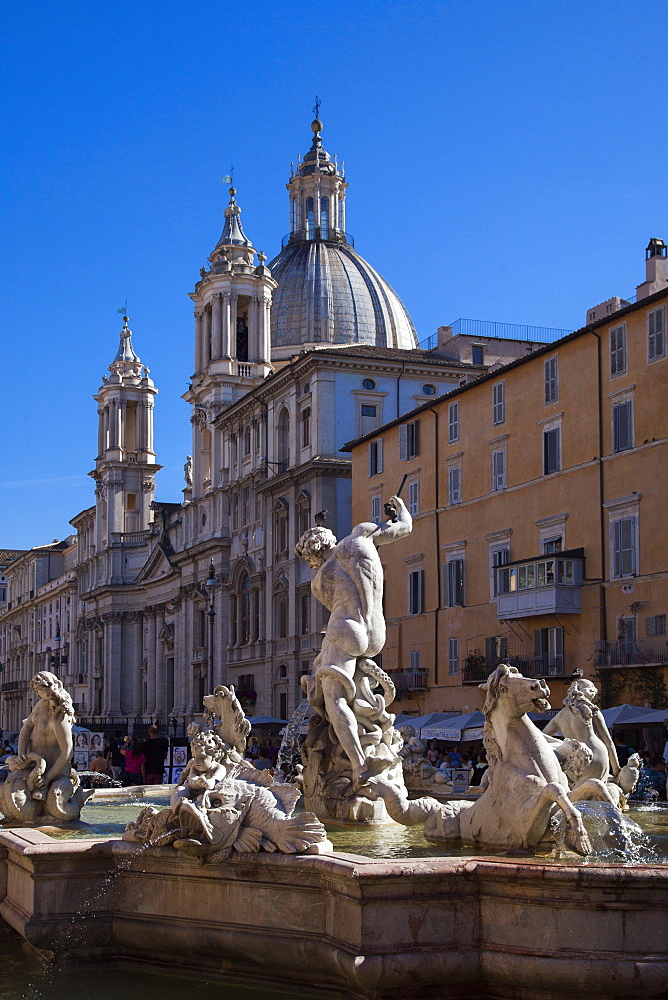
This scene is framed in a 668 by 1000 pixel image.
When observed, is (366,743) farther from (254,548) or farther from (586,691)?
(254,548)

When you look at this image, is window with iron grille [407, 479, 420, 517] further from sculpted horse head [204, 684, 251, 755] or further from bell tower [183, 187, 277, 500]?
sculpted horse head [204, 684, 251, 755]

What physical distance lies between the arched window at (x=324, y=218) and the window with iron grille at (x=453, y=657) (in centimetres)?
4347

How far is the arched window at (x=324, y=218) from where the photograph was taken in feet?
259

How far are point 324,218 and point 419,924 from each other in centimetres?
7659

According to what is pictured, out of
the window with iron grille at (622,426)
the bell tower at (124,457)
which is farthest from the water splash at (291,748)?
the bell tower at (124,457)

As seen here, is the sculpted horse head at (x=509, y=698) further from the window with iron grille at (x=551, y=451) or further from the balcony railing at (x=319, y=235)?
the balcony railing at (x=319, y=235)

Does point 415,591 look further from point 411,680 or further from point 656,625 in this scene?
point 656,625

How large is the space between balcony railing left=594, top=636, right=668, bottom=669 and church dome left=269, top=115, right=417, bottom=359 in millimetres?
41946

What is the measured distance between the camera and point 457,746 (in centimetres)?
3177

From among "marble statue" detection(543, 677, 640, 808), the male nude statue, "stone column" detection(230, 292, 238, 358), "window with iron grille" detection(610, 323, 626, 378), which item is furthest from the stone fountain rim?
"stone column" detection(230, 292, 238, 358)

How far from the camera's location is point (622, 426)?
107 ft

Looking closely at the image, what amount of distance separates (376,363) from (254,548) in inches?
440

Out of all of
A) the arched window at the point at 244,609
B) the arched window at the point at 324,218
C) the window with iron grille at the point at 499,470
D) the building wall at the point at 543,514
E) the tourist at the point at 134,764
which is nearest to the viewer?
the tourist at the point at 134,764

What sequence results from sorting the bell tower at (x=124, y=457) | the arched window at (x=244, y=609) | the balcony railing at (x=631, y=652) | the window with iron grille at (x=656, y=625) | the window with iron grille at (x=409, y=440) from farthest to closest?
1. the bell tower at (x=124, y=457)
2. the arched window at (x=244, y=609)
3. the window with iron grille at (x=409, y=440)
4. the window with iron grille at (x=656, y=625)
5. the balcony railing at (x=631, y=652)
